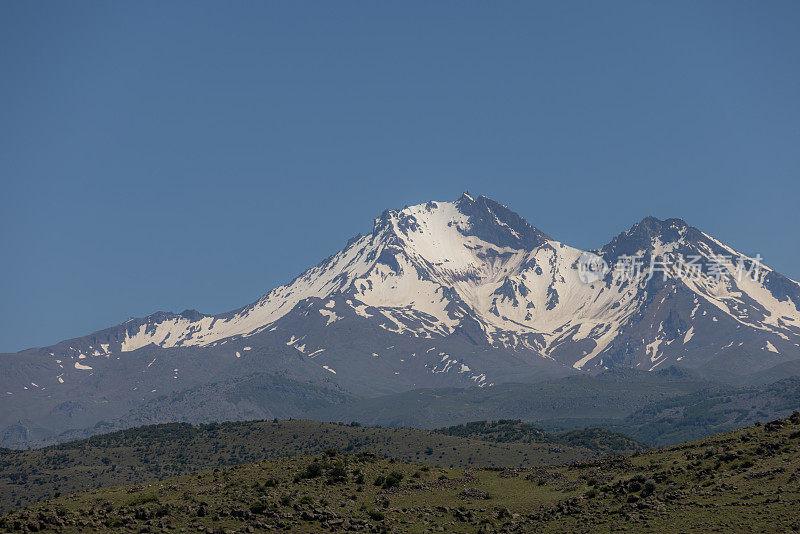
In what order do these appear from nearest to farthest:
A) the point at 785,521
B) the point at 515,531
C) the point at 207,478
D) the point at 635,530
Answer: the point at 785,521, the point at 635,530, the point at 515,531, the point at 207,478

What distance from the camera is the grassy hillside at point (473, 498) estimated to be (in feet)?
247

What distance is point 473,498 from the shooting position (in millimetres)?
93125

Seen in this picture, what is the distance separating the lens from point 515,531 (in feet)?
262

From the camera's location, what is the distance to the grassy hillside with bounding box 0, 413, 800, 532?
7525 cm

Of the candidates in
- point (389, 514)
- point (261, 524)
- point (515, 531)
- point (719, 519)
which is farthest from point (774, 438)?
point (261, 524)

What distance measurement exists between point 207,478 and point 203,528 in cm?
2346

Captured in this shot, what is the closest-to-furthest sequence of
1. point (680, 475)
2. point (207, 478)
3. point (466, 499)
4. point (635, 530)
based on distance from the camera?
1. point (635, 530)
2. point (680, 475)
3. point (466, 499)
4. point (207, 478)

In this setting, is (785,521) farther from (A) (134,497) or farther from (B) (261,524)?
(A) (134,497)

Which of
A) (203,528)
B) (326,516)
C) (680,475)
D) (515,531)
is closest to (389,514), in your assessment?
(326,516)

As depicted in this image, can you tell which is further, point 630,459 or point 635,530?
point 630,459

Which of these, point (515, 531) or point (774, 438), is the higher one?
point (774, 438)

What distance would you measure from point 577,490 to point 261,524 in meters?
34.0

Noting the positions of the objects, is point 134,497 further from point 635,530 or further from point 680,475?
point 680,475

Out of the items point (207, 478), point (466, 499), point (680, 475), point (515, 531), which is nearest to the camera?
point (515, 531)
